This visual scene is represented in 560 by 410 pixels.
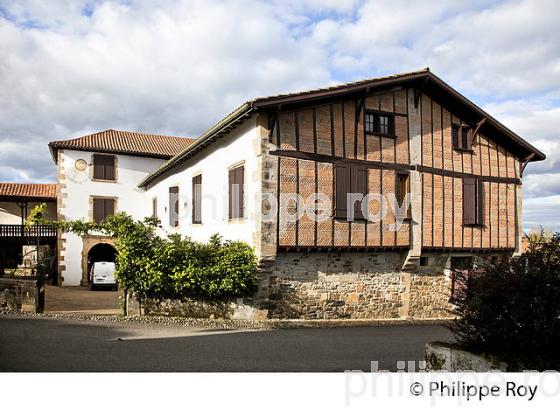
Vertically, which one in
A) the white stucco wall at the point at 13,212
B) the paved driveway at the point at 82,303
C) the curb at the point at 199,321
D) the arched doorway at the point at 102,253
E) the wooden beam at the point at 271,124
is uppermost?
the wooden beam at the point at 271,124

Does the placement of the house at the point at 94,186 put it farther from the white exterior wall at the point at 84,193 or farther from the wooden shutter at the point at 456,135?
the wooden shutter at the point at 456,135

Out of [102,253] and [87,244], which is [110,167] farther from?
[102,253]

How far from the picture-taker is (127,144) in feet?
80.2

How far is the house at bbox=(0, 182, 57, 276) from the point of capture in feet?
73.8

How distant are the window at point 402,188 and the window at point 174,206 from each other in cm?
875

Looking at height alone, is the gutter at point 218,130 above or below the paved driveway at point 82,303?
above

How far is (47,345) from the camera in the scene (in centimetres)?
748

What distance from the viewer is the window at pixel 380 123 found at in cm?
1297

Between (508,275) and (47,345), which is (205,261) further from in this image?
(508,275)

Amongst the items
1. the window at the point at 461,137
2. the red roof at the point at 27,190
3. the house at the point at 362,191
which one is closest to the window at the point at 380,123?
the house at the point at 362,191

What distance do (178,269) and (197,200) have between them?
5481 mm

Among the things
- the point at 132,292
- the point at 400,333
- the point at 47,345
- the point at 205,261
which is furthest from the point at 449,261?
the point at 47,345

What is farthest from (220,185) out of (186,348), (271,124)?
(186,348)

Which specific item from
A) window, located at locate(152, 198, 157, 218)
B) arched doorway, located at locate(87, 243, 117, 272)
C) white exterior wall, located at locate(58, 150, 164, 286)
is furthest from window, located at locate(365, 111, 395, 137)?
arched doorway, located at locate(87, 243, 117, 272)
